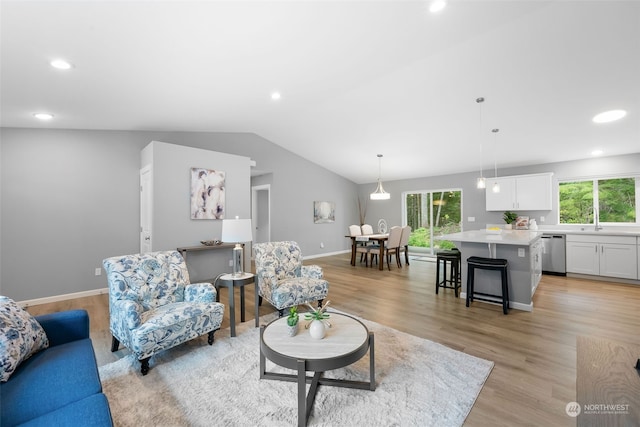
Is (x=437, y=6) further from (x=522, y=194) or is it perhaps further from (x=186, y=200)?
(x=522, y=194)

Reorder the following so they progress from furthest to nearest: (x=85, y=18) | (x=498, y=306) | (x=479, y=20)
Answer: (x=498, y=306) → (x=479, y=20) → (x=85, y=18)

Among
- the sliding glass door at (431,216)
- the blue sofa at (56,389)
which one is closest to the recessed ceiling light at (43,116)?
the blue sofa at (56,389)

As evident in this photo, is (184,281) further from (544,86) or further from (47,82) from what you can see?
(544,86)

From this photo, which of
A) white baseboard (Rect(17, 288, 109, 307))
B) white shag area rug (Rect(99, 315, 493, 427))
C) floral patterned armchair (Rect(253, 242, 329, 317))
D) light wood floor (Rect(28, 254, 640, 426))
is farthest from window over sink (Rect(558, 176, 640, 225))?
Result: white baseboard (Rect(17, 288, 109, 307))

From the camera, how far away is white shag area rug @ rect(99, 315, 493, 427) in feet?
5.49

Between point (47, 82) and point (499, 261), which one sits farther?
point (499, 261)

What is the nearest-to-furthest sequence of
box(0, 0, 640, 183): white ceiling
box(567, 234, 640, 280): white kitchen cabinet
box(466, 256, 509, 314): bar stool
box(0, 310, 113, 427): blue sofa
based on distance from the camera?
box(0, 310, 113, 427): blue sofa
box(0, 0, 640, 183): white ceiling
box(466, 256, 509, 314): bar stool
box(567, 234, 640, 280): white kitchen cabinet

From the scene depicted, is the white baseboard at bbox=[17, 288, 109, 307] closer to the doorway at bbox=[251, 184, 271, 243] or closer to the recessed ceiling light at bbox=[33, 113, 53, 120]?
the recessed ceiling light at bbox=[33, 113, 53, 120]

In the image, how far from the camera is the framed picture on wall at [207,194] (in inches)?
181

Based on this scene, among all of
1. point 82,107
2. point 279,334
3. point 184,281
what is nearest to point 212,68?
point 82,107

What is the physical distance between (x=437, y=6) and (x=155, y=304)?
365 cm

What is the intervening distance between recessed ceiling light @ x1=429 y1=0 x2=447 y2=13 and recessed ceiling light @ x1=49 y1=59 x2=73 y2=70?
314 centimetres

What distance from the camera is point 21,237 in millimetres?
3752

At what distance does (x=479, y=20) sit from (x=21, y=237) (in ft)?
20.2
